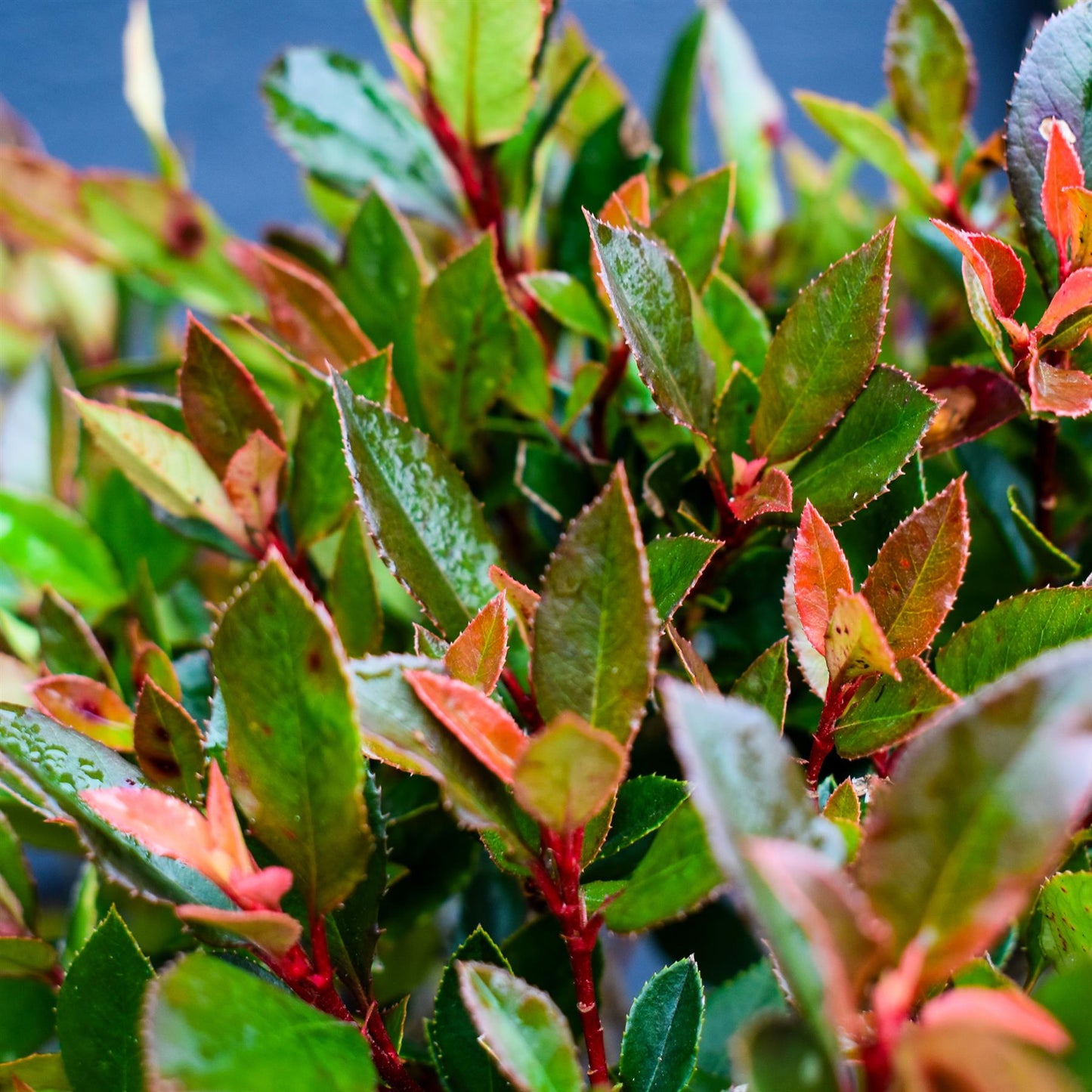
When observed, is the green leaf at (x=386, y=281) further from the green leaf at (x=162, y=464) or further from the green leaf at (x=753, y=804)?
the green leaf at (x=753, y=804)

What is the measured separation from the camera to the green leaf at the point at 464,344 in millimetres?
417

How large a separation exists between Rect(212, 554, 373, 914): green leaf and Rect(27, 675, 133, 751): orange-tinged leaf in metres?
0.12

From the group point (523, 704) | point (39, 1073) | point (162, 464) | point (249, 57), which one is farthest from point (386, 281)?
point (249, 57)

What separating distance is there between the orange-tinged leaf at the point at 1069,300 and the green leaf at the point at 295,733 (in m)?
0.23

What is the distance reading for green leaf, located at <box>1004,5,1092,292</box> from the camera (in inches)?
13.9

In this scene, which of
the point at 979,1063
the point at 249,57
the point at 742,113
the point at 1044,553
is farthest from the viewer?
the point at 249,57

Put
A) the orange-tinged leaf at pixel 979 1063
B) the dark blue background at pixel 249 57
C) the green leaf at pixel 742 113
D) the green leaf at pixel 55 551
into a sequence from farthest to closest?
the dark blue background at pixel 249 57, the green leaf at pixel 742 113, the green leaf at pixel 55 551, the orange-tinged leaf at pixel 979 1063

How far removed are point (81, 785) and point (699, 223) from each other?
12.0 inches

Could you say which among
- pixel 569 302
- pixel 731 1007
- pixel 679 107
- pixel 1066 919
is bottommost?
pixel 731 1007

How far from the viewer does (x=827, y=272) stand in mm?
330

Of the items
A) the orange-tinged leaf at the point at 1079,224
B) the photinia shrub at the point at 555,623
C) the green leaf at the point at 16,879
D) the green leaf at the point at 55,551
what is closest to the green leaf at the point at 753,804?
the photinia shrub at the point at 555,623

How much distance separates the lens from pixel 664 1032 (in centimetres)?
31

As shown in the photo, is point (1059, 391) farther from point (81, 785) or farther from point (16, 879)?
point (16, 879)

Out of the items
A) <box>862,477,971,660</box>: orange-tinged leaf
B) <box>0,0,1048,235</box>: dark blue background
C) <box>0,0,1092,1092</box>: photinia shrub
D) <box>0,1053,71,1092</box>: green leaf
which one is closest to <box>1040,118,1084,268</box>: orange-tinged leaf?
<box>0,0,1092,1092</box>: photinia shrub
